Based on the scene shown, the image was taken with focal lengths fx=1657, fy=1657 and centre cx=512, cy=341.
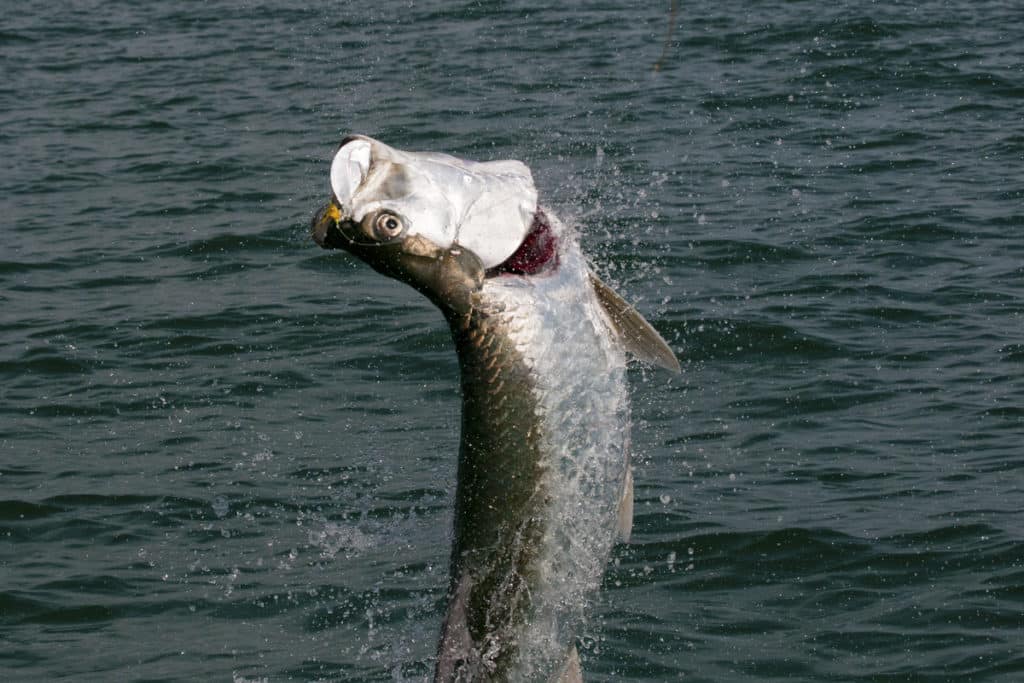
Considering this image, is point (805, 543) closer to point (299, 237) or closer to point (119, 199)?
point (299, 237)

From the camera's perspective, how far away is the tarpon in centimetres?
466

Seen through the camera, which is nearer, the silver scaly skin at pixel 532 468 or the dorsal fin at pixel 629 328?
the silver scaly skin at pixel 532 468

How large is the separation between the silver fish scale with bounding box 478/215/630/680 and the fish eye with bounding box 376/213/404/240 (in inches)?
12.3

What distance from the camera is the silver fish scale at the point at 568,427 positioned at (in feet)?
15.6

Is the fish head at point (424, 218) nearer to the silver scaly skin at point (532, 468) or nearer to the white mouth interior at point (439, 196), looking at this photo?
the white mouth interior at point (439, 196)

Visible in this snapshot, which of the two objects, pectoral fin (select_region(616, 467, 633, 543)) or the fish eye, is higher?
the fish eye

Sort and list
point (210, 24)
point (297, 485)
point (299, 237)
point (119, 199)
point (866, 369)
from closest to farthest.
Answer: point (297, 485), point (866, 369), point (299, 237), point (119, 199), point (210, 24)

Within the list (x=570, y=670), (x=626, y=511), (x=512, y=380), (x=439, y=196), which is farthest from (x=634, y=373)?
(x=439, y=196)

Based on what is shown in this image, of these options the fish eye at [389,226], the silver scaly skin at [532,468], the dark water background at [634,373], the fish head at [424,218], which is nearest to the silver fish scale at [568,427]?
the silver scaly skin at [532,468]

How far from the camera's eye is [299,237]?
41.0ft

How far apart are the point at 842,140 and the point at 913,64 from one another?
253cm

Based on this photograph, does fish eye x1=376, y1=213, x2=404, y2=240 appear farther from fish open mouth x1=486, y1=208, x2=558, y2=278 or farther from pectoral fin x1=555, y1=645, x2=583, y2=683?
pectoral fin x1=555, y1=645, x2=583, y2=683

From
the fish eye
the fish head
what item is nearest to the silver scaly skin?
the fish head

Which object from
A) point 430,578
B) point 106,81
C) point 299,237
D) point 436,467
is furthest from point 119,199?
point 430,578
